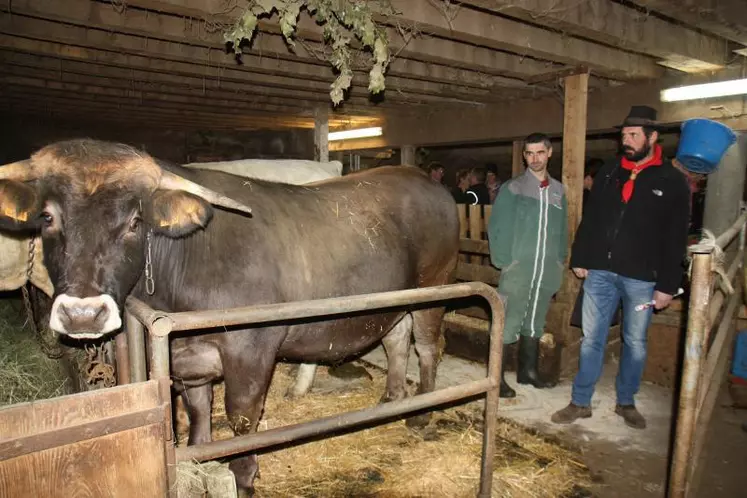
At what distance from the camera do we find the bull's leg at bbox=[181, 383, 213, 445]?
11.3 feet

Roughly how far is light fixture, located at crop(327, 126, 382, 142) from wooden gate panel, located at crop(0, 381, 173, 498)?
9036mm

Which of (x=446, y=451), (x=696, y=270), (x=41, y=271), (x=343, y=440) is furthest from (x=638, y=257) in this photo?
(x=41, y=271)

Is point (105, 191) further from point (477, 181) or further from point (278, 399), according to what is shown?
point (477, 181)

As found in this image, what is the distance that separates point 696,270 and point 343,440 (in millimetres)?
2898

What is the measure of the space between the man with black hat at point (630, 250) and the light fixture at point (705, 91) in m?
2.32

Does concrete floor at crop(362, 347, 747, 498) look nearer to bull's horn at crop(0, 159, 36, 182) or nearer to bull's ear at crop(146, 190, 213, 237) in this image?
bull's ear at crop(146, 190, 213, 237)

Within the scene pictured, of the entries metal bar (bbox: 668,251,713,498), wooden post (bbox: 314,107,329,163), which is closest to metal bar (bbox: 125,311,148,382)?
metal bar (bbox: 668,251,713,498)

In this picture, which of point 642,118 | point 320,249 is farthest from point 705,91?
point 320,249

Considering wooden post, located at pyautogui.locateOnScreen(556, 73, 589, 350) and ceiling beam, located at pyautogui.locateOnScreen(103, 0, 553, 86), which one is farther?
wooden post, located at pyautogui.locateOnScreen(556, 73, 589, 350)

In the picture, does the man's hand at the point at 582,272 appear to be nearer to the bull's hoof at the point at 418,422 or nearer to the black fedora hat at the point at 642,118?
the black fedora hat at the point at 642,118

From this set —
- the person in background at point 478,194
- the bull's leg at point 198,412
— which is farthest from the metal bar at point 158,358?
the person in background at point 478,194

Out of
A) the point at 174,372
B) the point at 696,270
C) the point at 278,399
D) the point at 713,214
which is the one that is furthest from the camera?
the point at 713,214

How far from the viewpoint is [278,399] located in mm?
5000

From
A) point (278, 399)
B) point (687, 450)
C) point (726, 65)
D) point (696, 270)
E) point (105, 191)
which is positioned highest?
point (726, 65)
